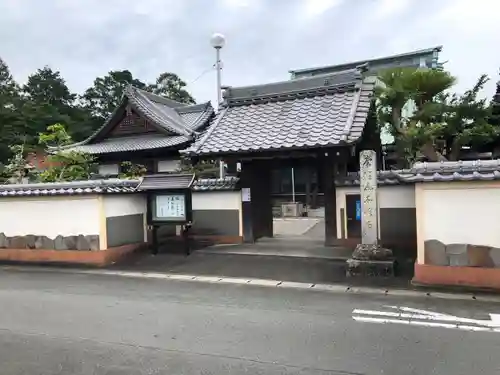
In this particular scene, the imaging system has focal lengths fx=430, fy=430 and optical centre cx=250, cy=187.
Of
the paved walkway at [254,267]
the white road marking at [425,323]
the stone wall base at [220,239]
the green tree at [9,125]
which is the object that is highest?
the green tree at [9,125]

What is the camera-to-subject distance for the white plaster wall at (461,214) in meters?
7.00

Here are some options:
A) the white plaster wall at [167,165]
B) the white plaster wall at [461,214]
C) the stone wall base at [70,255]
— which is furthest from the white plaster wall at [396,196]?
the white plaster wall at [167,165]

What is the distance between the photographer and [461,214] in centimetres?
718

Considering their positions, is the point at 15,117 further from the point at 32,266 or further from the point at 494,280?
the point at 494,280

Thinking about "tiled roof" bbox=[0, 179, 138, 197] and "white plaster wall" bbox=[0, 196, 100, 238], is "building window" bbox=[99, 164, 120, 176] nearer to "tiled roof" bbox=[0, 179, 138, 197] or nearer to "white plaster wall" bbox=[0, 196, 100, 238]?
"tiled roof" bbox=[0, 179, 138, 197]

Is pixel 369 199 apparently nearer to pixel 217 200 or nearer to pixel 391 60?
pixel 217 200

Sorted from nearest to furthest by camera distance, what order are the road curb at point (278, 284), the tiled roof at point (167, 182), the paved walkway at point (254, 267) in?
1. the road curb at point (278, 284)
2. the paved walkway at point (254, 267)
3. the tiled roof at point (167, 182)

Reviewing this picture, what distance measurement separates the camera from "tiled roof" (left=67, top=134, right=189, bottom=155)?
2223cm

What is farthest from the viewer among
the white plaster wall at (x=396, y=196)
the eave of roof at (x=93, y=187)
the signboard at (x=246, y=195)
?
the signboard at (x=246, y=195)

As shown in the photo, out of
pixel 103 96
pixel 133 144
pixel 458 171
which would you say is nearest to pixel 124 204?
pixel 458 171

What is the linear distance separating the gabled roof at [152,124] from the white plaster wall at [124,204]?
1056 cm

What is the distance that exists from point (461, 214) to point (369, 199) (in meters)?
2.03

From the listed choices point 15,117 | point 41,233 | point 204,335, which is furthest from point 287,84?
point 15,117

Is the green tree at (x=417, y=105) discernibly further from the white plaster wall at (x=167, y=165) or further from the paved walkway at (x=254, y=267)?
the white plaster wall at (x=167, y=165)
